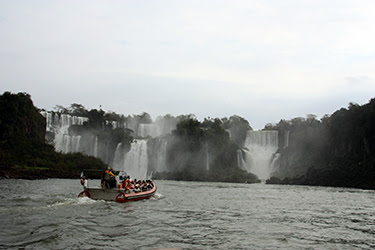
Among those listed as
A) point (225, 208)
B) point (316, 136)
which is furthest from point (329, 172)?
point (225, 208)

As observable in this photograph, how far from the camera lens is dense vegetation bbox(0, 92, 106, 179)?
77062mm

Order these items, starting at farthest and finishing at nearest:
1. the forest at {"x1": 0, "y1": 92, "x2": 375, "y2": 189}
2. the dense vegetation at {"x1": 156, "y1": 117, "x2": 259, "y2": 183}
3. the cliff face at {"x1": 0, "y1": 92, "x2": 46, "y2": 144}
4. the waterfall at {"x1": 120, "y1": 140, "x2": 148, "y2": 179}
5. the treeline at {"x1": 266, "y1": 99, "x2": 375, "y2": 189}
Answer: the dense vegetation at {"x1": 156, "y1": 117, "x2": 259, "y2": 183}, the waterfall at {"x1": 120, "y1": 140, "x2": 148, "y2": 179}, the cliff face at {"x1": 0, "y1": 92, "x2": 46, "y2": 144}, the forest at {"x1": 0, "y1": 92, "x2": 375, "y2": 189}, the treeline at {"x1": 266, "y1": 99, "x2": 375, "y2": 189}

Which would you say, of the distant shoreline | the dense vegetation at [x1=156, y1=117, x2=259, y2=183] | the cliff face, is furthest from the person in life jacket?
the dense vegetation at [x1=156, y1=117, x2=259, y2=183]

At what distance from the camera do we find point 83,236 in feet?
55.5

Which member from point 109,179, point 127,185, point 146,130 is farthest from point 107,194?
point 146,130

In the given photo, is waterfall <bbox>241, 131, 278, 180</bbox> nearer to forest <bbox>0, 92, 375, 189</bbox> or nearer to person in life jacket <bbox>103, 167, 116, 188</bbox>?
forest <bbox>0, 92, 375, 189</bbox>

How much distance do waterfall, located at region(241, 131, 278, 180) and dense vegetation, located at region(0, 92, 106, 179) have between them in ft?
136

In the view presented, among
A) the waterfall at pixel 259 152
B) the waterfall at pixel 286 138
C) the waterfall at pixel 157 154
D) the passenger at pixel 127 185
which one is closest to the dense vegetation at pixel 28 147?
the waterfall at pixel 157 154

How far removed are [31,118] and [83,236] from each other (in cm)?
8265

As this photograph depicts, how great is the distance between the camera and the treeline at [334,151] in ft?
246

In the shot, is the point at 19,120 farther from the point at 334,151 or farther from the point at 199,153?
the point at 334,151

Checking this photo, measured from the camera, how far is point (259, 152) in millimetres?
108500

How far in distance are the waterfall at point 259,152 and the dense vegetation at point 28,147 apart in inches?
1633

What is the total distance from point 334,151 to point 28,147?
2898 inches
